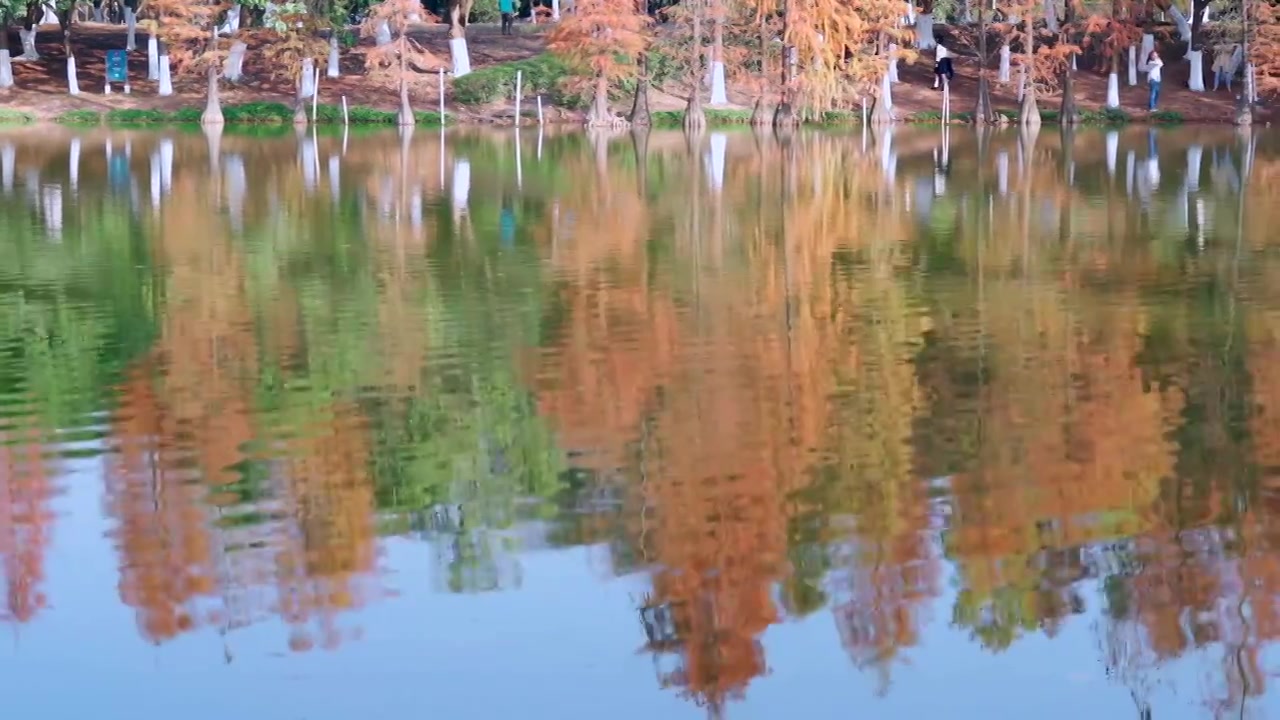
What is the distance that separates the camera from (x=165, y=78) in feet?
215

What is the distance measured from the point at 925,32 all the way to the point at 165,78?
28628 mm

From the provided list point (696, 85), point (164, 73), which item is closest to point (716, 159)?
point (696, 85)

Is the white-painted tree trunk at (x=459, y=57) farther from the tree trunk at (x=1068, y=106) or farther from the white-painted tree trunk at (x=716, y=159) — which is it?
the tree trunk at (x=1068, y=106)

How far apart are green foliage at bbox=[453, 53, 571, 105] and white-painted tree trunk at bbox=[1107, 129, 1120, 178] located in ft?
56.7

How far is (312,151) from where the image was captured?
156ft

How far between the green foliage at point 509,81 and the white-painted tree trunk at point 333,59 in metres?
4.20

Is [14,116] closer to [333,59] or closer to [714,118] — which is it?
[333,59]

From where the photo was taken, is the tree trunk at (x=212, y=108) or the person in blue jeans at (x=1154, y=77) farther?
the person in blue jeans at (x=1154, y=77)

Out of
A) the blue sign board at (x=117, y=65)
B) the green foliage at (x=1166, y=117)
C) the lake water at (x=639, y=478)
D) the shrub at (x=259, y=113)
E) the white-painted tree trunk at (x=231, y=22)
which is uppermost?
the lake water at (x=639, y=478)

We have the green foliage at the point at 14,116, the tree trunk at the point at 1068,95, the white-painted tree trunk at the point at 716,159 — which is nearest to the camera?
the white-painted tree trunk at the point at 716,159

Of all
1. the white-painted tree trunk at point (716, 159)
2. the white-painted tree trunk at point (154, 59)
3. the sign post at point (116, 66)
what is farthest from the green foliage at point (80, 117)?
the white-painted tree trunk at point (716, 159)

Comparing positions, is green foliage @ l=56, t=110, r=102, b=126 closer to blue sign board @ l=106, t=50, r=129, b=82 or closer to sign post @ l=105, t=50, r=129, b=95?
sign post @ l=105, t=50, r=129, b=95

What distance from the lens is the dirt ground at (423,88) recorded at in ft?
Answer: 214

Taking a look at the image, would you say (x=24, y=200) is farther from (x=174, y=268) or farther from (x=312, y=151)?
(x=312, y=151)
